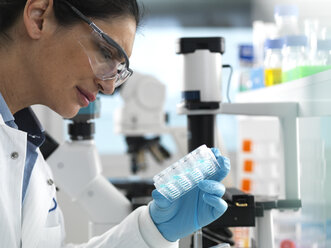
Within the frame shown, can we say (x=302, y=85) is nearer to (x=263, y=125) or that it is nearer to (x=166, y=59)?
(x=263, y=125)

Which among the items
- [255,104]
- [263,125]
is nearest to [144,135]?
[263,125]

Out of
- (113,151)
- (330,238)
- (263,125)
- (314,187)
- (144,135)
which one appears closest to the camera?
(330,238)

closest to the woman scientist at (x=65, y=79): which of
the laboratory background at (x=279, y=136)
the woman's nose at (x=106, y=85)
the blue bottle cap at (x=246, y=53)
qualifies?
the woman's nose at (x=106, y=85)

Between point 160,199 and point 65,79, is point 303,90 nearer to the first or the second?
point 160,199

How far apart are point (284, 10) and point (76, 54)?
1136 mm

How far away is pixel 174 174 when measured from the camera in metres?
1.17

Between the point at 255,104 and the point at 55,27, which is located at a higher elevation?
the point at 55,27

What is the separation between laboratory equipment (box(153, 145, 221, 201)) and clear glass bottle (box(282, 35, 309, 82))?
0.62 m

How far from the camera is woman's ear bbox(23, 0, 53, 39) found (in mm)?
1173

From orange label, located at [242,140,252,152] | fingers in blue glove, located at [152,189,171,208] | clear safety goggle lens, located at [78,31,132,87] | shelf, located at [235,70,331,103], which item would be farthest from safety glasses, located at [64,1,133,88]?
orange label, located at [242,140,252,152]

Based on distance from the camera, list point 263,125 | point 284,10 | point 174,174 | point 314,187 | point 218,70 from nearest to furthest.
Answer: point 174,174 → point 314,187 → point 218,70 → point 284,10 → point 263,125

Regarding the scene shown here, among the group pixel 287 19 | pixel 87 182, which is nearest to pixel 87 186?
pixel 87 182

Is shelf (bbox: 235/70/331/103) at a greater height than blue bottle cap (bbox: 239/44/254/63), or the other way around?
blue bottle cap (bbox: 239/44/254/63)

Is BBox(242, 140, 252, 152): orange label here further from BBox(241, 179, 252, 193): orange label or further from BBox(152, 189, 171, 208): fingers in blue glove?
BBox(152, 189, 171, 208): fingers in blue glove
